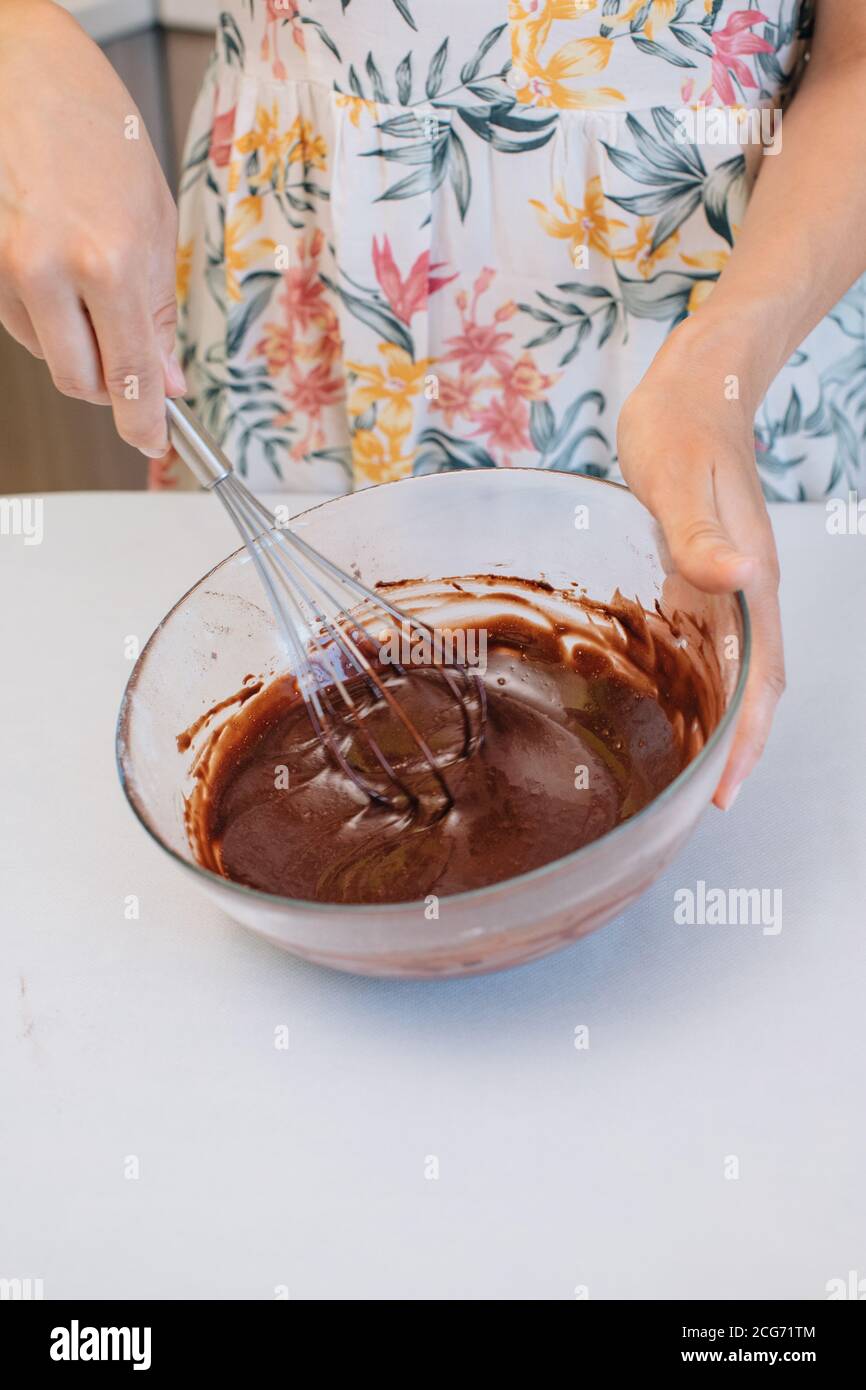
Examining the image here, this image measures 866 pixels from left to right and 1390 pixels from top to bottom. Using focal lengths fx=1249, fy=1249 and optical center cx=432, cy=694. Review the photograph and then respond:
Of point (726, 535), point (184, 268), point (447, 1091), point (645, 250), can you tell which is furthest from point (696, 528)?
point (184, 268)

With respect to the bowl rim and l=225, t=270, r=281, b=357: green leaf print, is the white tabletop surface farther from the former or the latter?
l=225, t=270, r=281, b=357: green leaf print

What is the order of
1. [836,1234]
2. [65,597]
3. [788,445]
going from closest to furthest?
[836,1234], [65,597], [788,445]

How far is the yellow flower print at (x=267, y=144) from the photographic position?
0.94 m

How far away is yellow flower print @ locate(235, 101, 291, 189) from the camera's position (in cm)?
94

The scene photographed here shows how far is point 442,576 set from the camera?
0.78 metres

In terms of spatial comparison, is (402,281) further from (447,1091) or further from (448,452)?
(447,1091)

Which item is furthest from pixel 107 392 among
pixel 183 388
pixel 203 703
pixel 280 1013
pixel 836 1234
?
pixel 836 1234

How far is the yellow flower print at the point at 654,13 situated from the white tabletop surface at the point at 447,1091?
1.57 feet

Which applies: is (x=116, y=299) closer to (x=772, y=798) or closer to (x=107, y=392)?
(x=107, y=392)

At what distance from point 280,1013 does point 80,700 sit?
28 cm

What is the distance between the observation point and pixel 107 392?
0.66 metres

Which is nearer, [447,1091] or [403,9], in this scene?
[447,1091]

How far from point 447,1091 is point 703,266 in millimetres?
639

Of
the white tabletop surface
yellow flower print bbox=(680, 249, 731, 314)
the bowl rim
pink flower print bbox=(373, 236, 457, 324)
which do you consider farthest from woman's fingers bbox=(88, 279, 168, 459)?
yellow flower print bbox=(680, 249, 731, 314)
